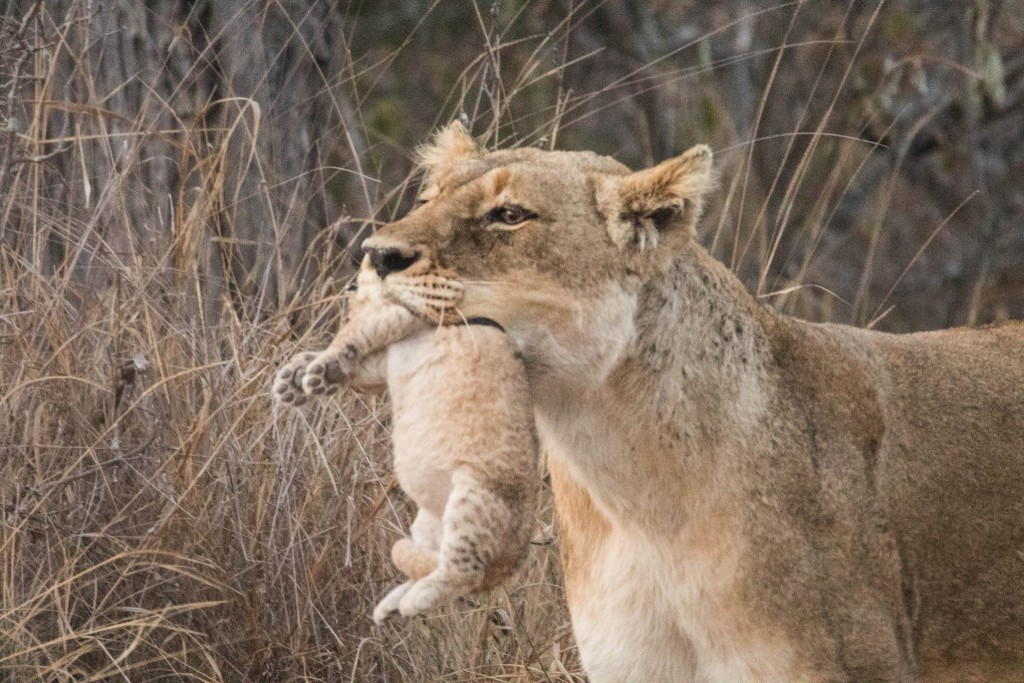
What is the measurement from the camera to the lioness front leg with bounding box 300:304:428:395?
3498mm

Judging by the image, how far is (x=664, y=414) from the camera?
384 cm

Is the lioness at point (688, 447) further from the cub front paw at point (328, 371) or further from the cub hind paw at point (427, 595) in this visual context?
the cub hind paw at point (427, 595)

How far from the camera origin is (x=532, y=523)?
3455 mm

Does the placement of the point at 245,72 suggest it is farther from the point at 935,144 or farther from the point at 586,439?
the point at 935,144

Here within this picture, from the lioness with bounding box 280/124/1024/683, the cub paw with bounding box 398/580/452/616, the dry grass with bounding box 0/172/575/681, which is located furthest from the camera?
the dry grass with bounding box 0/172/575/681

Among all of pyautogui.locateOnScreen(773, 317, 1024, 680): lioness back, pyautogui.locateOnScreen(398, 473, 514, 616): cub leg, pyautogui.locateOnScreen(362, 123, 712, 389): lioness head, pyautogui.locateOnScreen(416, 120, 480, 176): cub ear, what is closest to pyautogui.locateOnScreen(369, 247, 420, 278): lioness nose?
pyautogui.locateOnScreen(362, 123, 712, 389): lioness head

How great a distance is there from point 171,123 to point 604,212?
246cm

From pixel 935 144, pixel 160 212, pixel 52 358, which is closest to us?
pixel 52 358

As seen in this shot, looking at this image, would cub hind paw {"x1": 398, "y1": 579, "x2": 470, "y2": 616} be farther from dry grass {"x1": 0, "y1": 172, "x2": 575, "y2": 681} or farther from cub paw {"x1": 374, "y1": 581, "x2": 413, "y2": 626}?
dry grass {"x1": 0, "y1": 172, "x2": 575, "y2": 681}

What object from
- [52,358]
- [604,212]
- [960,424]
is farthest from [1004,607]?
[52,358]

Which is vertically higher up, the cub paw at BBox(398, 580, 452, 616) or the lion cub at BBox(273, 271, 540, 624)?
the lion cub at BBox(273, 271, 540, 624)

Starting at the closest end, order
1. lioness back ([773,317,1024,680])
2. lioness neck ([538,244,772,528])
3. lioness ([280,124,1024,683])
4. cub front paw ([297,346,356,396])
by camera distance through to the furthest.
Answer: cub front paw ([297,346,356,396]), lioness ([280,124,1024,683]), lioness neck ([538,244,772,528]), lioness back ([773,317,1024,680])

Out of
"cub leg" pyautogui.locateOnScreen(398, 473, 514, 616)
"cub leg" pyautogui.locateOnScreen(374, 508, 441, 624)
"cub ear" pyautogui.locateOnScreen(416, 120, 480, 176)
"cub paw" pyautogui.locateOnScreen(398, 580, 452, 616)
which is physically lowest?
"cub leg" pyautogui.locateOnScreen(374, 508, 441, 624)

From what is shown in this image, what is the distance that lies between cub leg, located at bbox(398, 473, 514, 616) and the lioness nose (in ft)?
1.52
